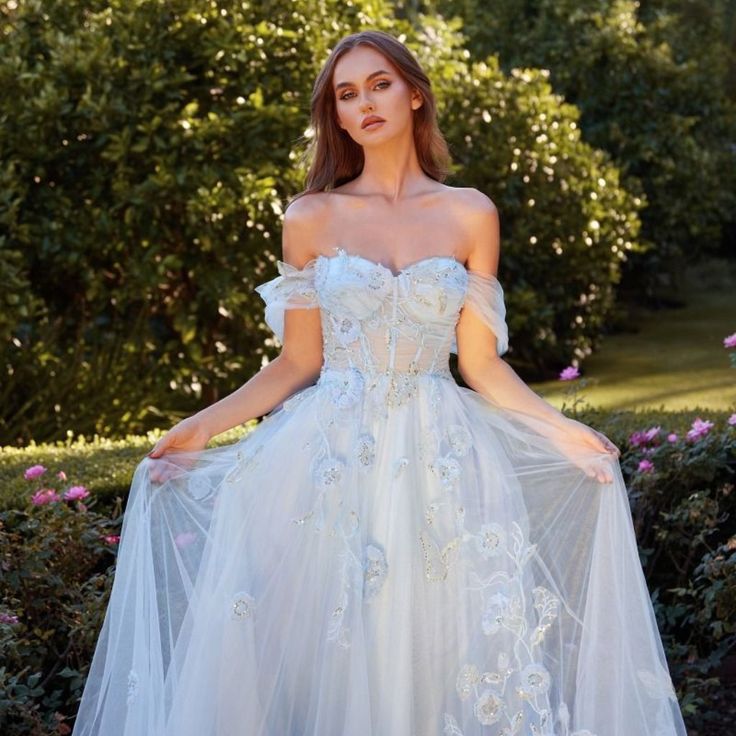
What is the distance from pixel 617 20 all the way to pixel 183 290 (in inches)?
233

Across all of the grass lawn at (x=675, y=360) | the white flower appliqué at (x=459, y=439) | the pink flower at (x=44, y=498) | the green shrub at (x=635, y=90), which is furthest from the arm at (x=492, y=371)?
the green shrub at (x=635, y=90)

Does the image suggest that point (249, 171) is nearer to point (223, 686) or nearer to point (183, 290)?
point (183, 290)

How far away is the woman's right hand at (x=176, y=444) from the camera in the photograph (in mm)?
3520

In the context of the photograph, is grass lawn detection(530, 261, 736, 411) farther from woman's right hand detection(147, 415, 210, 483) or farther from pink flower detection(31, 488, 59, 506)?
woman's right hand detection(147, 415, 210, 483)

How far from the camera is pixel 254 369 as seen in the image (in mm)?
8219

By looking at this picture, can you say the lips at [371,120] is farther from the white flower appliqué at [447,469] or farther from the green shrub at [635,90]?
the green shrub at [635,90]

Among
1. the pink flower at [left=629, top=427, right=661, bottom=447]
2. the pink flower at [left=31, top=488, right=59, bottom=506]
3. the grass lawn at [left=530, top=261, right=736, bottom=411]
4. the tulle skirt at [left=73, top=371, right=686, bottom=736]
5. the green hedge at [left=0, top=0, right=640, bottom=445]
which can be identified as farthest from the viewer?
the grass lawn at [left=530, top=261, right=736, bottom=411]

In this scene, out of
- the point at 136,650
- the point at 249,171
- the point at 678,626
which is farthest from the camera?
the point at 249,171

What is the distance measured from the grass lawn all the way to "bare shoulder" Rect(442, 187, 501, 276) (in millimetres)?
3944

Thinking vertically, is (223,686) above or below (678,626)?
above

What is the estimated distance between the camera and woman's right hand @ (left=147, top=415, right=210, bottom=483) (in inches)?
139

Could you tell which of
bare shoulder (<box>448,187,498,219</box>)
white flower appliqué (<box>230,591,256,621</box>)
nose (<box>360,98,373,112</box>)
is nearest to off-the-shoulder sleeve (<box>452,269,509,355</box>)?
bare shoulder (<box>448,187,498,219</box>)

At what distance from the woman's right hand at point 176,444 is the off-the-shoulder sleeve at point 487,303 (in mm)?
732

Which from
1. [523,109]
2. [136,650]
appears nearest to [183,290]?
[523,109]
